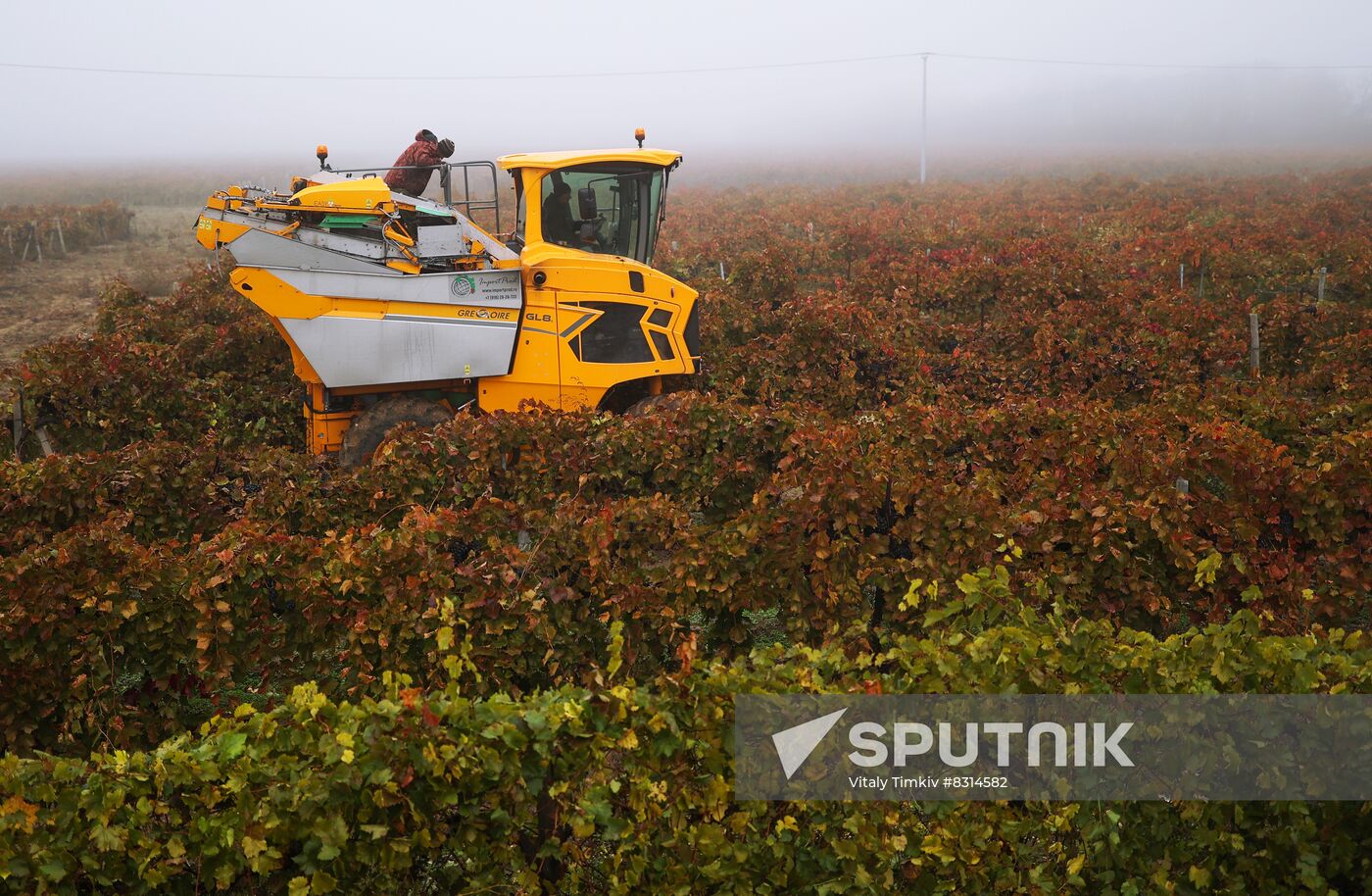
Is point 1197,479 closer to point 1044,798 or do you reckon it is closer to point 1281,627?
point 1281,627

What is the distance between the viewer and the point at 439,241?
32.4ft

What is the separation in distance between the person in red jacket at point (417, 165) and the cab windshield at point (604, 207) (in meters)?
1.21

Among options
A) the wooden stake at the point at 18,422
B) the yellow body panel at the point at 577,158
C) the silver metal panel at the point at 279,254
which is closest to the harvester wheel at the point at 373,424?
the silver metal panel at the point at 279,254

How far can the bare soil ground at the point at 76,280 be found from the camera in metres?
20.7

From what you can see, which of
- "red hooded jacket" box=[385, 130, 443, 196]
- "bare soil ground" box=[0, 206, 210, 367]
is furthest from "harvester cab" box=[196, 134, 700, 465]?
"bare soil ground" box=[0, 206, 210, 367]

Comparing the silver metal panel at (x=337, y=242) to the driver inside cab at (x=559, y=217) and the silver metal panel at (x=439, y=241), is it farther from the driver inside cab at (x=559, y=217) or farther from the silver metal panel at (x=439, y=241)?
the driver inside cab at (x=559, y=217)

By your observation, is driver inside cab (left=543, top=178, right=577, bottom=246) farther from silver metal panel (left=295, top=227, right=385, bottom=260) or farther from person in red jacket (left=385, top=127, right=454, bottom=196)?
silver metal panel (left=295, top=227, right=385, bottom=260)

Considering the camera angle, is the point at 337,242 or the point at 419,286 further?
the point at 419,286

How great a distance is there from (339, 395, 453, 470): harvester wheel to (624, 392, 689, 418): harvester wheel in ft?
6.75

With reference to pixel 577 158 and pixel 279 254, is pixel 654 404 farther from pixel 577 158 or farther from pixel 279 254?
pixel 279 254

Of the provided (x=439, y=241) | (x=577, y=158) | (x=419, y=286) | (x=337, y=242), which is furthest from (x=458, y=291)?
(x=577, y=158)

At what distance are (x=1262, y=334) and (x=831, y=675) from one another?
11.7 metres

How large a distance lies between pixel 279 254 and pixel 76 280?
20997 mm

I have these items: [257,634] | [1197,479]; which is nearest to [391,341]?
[257,634]
